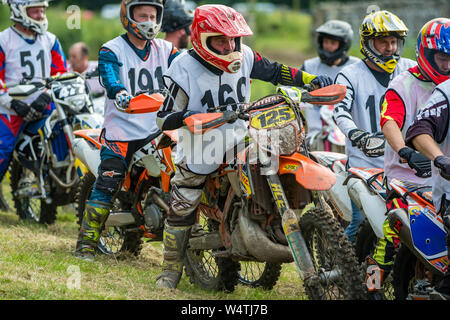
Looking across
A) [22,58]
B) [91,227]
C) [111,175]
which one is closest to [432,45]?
[111,175]

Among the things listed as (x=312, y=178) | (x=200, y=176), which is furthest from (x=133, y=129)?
(x=312, y=178)

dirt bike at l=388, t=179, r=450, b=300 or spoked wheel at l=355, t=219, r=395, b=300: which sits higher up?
dirt bike at l=388, t=179, r=450, b=300

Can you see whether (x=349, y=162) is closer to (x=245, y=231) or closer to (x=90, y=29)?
(x=245, y=231)

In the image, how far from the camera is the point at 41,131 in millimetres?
10195

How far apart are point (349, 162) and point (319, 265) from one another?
1.74 m

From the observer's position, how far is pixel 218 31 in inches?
246

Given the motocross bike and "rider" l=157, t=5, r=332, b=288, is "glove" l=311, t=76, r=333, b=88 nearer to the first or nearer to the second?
"rider" l=157, t=5, r=332, b=288

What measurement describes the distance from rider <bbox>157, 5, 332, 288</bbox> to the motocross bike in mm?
3275

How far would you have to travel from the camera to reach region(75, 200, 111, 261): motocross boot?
7.99 metres

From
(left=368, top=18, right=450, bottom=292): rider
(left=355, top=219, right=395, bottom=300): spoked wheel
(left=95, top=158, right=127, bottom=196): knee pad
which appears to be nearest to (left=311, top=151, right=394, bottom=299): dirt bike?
(left=355, top=219, right=395, bottom=300): spoked wheel

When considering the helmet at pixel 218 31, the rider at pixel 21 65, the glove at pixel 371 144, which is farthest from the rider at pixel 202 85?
the rider at pixel 21 65

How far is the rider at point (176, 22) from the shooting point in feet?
34.2

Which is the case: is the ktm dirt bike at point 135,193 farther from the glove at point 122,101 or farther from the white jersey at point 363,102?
the white jersey at point 363,102

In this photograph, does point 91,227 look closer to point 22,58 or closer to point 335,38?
point 22,58
